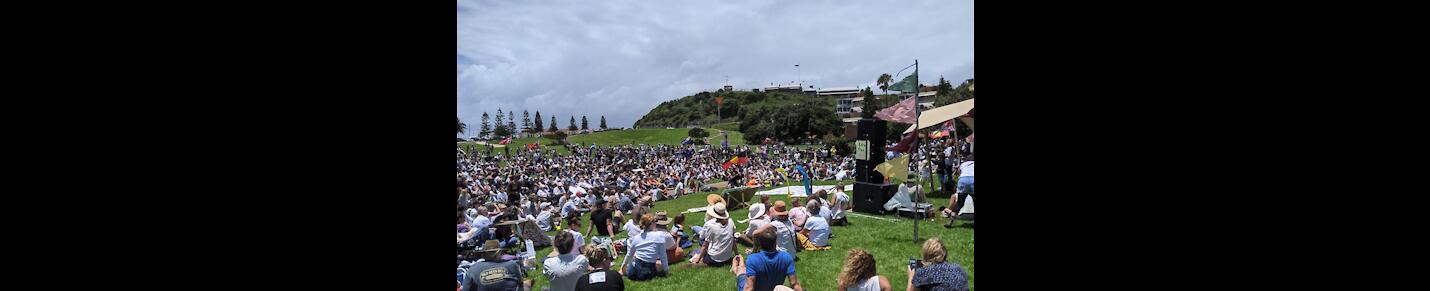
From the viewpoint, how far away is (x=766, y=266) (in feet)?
18.5

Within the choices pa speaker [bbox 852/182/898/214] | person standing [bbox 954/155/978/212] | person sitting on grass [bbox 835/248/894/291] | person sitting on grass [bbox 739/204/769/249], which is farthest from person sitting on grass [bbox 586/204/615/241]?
person sitting on grass [bbox 835/248/894/291]

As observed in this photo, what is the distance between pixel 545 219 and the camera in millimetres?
13266

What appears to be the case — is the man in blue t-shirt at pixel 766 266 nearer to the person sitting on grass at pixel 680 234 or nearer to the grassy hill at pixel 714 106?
the person sitting on grass at pixel 680 234

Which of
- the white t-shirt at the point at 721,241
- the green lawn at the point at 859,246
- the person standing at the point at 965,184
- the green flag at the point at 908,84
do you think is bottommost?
the green lawn at the point at 859,246

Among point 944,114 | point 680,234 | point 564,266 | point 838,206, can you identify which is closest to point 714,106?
point 944,114

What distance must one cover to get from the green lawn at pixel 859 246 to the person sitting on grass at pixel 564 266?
1.56 m

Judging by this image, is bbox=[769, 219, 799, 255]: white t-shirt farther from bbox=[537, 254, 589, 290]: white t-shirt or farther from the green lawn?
bbox=[537, 254, 589, 290]: white t-shirt

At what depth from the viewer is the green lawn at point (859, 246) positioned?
7504mm

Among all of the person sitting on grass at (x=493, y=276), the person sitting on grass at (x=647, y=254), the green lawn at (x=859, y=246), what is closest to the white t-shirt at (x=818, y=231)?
the green lawn at (x=859, y=246)

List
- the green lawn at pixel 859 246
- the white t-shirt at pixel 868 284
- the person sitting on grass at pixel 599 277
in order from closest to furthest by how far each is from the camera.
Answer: the white t-shirt at pixel 868 284 < the person sitting on grass at pixel 599 277 < the green lawn at pixel 859 246

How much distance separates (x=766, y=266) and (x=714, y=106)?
13941cm

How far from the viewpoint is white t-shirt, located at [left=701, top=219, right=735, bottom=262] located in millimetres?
8266
